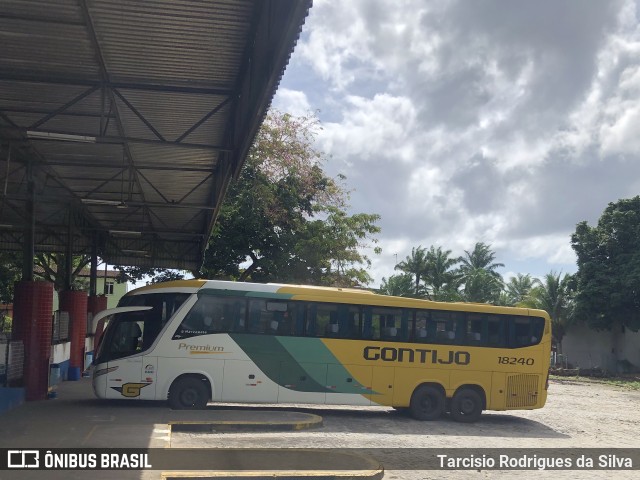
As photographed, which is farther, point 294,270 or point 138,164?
point 294,270

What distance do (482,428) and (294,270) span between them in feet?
58.8

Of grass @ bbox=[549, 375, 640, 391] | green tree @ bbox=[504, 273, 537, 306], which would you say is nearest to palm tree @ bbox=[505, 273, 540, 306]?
green tree @ bbox=[504, 273, 537, 306]

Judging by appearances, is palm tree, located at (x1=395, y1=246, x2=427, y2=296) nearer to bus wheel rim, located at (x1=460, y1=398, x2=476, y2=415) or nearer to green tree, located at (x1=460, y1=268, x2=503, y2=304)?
green tree, located at (x1=460, y1=268, x2=503, y2=304)

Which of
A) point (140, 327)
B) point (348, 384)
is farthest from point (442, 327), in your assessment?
point (140, 327)

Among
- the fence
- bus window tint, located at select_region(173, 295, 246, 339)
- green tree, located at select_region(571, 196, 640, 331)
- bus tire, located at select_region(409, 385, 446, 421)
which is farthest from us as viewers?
green tree, located at select_region(571, 196, 640, 331)

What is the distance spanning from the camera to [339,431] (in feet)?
50.2

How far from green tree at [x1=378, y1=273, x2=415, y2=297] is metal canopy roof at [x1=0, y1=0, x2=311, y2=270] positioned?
3658 centimetres

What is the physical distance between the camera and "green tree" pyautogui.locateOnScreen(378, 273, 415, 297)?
56688 mm

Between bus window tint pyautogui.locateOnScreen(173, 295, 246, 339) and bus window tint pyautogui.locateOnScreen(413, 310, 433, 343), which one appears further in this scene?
bus window tint pyautogui.locateOnScreen(413, 310, 433, 343)

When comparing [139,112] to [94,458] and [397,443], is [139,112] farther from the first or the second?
[397,443]

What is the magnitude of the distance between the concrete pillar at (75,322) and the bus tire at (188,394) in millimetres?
9222

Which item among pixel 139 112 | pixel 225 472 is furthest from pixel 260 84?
pixel 225 472

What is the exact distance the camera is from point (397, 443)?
14180mm

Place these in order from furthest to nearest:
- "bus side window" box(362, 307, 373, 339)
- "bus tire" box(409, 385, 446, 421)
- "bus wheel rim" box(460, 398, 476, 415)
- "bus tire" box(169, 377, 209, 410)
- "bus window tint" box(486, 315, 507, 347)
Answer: "bus window tint" box(486, 315, 507, 347) < "bus wheel rim" box(460, 398, 476, 415) < "bus tire" box(409, 385, 446, 421) < "bus side window" box(362, 307, 373, 339) < "bus tire" box(169, 377, 209, 410)
